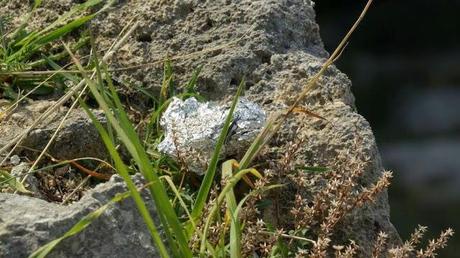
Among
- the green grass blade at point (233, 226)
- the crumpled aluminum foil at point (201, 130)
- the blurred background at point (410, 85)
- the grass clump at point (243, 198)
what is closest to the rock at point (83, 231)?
the grass clump at point (243, 198)

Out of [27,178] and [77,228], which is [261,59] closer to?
[27,178]

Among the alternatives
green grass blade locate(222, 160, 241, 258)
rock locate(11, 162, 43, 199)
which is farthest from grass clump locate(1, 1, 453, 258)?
rock locate(11, 162, 43, 199)

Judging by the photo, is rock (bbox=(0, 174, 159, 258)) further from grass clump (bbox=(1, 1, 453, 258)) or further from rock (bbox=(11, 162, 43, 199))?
rock (bbox=(11, 162, 43, 199))

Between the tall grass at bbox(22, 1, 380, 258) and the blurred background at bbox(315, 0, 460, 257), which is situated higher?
the tall grass at bbox(22, 1, 380, 258)

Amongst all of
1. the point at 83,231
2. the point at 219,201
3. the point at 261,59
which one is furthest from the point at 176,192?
the point at 261,59

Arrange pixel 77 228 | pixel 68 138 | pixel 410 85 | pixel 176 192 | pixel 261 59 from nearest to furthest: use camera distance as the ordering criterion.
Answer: pixel 77 228 → pixel 176 192 → pixel 68 138 → pixel 261 59 → pixel 410 85

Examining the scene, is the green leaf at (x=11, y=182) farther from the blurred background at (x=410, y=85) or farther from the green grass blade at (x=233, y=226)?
the blurred background at (x=410, y=85)
